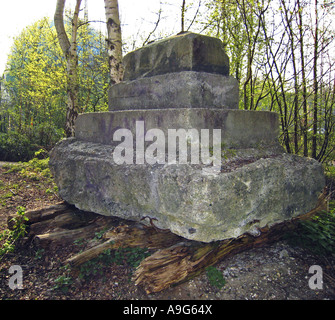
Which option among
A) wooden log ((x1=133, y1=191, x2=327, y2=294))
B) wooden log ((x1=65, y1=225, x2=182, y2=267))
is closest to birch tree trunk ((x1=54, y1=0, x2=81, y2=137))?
wooden log ((x1=65, y1=225, x2=182, y2=267))

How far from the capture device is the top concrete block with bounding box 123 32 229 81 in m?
2.76

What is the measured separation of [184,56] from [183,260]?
6.76ft

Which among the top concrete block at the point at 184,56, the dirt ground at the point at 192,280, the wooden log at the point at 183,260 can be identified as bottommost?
the dirt ground at the point at 192,280

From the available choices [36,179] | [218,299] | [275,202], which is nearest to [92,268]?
[218,299]

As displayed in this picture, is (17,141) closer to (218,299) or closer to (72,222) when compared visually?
(72,222)

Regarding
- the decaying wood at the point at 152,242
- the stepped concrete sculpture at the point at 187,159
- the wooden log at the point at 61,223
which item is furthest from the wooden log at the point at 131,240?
the wooden log at the point at 61,223

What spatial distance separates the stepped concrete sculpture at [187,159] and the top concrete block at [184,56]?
1cm

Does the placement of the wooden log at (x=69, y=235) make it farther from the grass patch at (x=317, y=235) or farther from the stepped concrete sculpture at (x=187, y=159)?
the grass patch at (x=317, y=235)

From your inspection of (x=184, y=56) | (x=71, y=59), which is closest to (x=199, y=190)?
(x=184, y=56)

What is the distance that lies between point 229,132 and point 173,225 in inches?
43.0

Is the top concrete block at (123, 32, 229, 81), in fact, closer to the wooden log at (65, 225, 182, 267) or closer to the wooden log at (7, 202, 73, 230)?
the wooden log at (65, 225, 182, 267)

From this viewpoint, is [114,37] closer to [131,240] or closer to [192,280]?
[131,240]

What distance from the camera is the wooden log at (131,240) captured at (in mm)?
2554

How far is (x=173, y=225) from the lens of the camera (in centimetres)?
237
